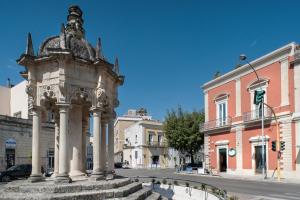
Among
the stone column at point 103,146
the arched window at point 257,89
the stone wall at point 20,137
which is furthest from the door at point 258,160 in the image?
the stone column at point 103,146

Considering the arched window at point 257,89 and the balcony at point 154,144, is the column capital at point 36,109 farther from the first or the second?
the balcony at point 154,144

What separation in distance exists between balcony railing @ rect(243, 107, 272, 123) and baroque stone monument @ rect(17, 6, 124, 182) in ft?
60.5

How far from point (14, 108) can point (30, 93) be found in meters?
33.2

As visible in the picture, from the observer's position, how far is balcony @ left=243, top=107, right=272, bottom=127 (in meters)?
26.0

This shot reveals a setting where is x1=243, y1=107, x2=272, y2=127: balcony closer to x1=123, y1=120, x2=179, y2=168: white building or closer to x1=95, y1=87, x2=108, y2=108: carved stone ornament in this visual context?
x1=95, y1=87, x2=108, y2=108: carved stone ornament

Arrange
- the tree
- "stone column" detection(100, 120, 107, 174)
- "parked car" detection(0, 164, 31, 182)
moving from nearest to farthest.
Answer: "stone column" detection(100, 120, 107, 174), "parked car" detection(0, 164, 31, 182), the tree

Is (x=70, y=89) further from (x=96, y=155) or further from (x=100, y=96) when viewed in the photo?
(x=96, y=155)

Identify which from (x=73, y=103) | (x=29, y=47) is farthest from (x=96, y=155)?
(x=29, y=47)

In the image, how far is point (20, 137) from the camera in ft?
101

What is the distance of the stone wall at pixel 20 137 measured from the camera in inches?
1144

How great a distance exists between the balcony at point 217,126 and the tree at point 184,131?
4.56m

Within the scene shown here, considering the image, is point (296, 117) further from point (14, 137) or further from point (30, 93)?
point (14, 137)

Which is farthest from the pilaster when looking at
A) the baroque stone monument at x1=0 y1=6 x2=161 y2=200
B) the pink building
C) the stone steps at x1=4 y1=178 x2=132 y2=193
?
the stone steps at x1=4 y1=178 x2=132 y2=193

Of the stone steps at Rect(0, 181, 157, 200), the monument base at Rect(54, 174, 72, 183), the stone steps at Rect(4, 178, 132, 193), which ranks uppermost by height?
the monument base at Rect(54, 174, 72, 183)
